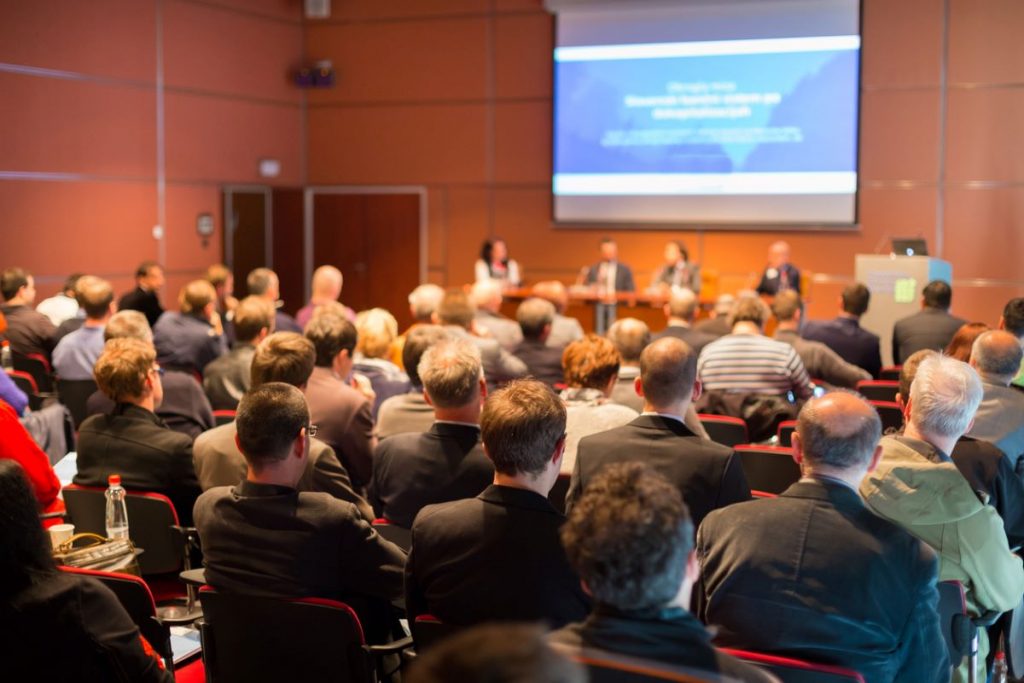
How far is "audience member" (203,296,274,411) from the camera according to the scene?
568 cm

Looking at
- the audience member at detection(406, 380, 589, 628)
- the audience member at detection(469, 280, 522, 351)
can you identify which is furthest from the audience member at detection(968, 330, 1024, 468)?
the audience member at detection(469, 280, 522, 351)

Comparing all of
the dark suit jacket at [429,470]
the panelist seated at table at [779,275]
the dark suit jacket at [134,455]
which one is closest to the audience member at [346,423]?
the dark suit jacket at [134,455]

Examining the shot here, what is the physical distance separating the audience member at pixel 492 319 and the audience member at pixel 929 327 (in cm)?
269

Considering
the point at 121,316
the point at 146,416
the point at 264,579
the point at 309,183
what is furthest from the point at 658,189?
the point at 264,579

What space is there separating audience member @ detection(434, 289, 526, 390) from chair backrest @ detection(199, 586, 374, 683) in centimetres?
300

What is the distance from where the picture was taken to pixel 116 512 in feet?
11.7

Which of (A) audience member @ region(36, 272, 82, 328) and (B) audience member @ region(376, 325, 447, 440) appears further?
(A) audience member @ region(36, 272, 82, 328)

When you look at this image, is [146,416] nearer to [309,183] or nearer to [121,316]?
[121,316]

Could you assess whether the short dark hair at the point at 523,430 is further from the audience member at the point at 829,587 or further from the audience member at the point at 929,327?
the audience member at the point at 929,327

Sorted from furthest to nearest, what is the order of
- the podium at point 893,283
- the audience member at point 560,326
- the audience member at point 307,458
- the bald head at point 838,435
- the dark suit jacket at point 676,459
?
the podium at point 893,283, the audience member at point 560,326, the audience member at point 307,458, the dark suit jacket at point 676,459, the bald head at point 838,435

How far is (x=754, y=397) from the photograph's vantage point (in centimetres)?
542

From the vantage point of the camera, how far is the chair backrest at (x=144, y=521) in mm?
3734

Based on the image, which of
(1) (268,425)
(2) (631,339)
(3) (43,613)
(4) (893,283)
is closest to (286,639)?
(1) (268,425)

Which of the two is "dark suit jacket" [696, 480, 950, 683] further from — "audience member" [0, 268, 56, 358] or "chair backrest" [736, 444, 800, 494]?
"audience member" [0, 268, 56, 358]
